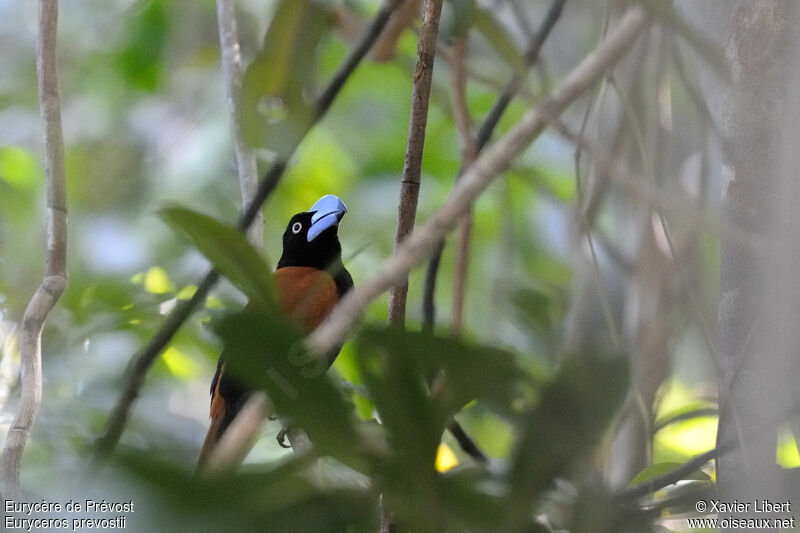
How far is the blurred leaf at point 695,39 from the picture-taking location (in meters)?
0.70

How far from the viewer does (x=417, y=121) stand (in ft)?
3.07

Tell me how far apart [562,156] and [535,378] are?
1960mm

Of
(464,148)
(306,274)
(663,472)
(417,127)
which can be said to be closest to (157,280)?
(306,274)

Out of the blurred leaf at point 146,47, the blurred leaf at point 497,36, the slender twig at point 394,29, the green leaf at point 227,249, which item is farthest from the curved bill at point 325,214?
the green leaf at point 227,249

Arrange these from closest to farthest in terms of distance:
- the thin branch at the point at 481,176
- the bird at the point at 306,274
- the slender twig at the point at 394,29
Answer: the thin branch at the point at 481,176
the slender twig at the point at 394,29
the bird at the point at 306,274

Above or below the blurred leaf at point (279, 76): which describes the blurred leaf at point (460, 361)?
below

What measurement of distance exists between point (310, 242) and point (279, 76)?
1.17 metres

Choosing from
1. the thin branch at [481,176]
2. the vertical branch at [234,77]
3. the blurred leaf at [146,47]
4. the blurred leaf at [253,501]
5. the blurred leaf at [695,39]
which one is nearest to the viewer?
the blurred leaf at [253,501]

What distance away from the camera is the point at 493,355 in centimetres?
51

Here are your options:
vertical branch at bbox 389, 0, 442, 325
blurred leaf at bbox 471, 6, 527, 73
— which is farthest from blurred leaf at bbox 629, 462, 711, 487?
blurred leaf at bbox 471, 6, 527, 73

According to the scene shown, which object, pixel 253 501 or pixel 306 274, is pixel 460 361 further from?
pixel 306 274

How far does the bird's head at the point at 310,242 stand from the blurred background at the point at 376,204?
11 centimetres

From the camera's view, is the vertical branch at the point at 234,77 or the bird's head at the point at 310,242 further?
the bird's head at the point at 310,242

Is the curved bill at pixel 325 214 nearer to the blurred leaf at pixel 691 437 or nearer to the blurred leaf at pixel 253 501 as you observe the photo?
the blurred leaf at pixel 691 437
